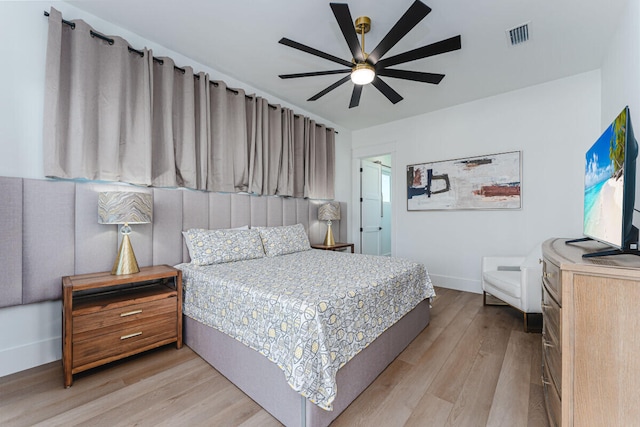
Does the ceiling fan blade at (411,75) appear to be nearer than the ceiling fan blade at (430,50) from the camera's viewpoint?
No

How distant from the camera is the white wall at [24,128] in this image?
6.41ft

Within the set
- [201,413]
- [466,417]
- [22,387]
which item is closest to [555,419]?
[466,417]

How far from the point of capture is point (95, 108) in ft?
7.55

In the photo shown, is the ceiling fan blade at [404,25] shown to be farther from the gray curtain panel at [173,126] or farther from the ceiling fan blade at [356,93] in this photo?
the gray curtain panel at [173,126]

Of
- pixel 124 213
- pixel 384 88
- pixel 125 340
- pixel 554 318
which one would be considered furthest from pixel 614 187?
pixel 125 340

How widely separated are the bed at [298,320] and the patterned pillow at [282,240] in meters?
0.32

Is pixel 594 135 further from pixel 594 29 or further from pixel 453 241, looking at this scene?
pixel 453 241

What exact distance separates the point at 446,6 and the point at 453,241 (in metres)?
2.95

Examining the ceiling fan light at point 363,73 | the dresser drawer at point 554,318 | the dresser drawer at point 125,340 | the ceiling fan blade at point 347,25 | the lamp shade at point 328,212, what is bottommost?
the dresser drawer at point 125,340

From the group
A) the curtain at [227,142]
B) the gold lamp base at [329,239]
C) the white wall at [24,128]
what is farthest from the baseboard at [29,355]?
the gold lamp base at [329,239]

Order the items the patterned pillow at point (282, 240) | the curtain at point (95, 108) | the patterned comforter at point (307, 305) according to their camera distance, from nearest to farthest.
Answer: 1. the patterned comforter at point (307, 305)
2. the curtain at point (95, 108)
3. the patterned pillow at point (282, 240)

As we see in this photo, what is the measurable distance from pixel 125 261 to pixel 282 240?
1478 mm

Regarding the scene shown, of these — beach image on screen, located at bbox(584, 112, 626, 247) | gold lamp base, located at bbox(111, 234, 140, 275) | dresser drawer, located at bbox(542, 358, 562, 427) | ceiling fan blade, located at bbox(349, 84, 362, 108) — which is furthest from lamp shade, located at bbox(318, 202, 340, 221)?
dresser drawer, located at bbox(542, 358, 562, 427)

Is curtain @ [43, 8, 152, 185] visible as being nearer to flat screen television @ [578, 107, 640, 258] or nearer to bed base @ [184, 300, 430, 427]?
bed base @ [184, 300, 430, 427]
